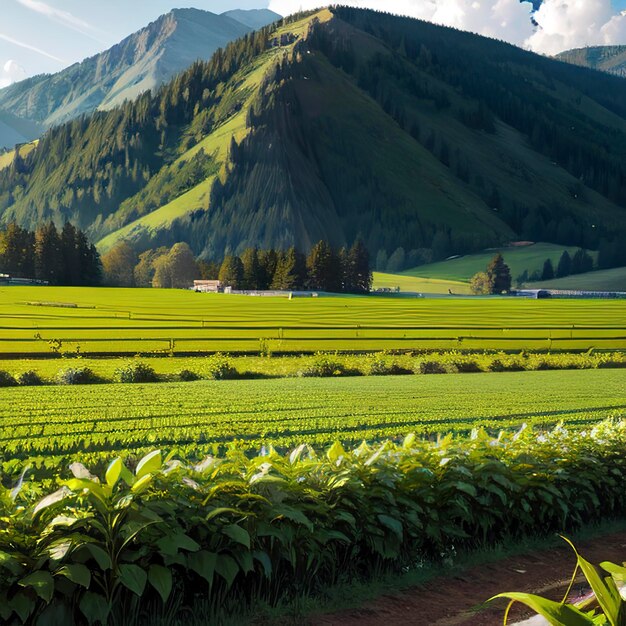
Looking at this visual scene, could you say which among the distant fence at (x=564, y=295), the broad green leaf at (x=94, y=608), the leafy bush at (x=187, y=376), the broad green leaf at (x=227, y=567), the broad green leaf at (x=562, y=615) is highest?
the distant fence at (x=564, y=295)

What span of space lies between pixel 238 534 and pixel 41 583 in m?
1.71

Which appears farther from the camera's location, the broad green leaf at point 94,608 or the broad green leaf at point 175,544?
the broad green leaf at point 175,544

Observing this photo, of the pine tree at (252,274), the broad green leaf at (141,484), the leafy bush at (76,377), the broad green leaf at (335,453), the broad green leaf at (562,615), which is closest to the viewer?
the broad green leaf at (562,615)

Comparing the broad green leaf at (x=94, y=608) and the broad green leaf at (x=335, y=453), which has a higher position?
the broad green leaf at (x=335, y=453)

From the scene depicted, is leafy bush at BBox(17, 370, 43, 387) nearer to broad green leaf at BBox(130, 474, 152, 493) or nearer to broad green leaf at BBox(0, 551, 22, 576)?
broad green leaf at BBox(130, 474, 152, 493)

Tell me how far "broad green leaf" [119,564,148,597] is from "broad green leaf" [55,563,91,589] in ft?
1.08

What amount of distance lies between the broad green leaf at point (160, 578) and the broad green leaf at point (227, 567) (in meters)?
A: 0.58

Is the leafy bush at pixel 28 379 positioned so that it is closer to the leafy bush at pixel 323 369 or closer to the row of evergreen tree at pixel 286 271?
the leafy bush at pixel 323 369

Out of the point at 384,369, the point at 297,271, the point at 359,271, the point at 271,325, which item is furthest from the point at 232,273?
the point at 384,369

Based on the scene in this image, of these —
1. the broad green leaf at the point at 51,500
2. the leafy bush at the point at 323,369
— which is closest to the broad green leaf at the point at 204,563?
the broad green leaf at the point at 51,500

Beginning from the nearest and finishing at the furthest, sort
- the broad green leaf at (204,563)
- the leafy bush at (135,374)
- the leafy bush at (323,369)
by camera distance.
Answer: the broad green leaf at (204,563) < the leafy bush at (135,374) < the leafy bush at (323,369)

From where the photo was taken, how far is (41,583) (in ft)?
17.7

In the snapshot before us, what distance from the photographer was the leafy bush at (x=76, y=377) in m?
37.3

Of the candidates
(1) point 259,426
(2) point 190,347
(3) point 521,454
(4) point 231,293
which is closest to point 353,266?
(4) point 231,293
